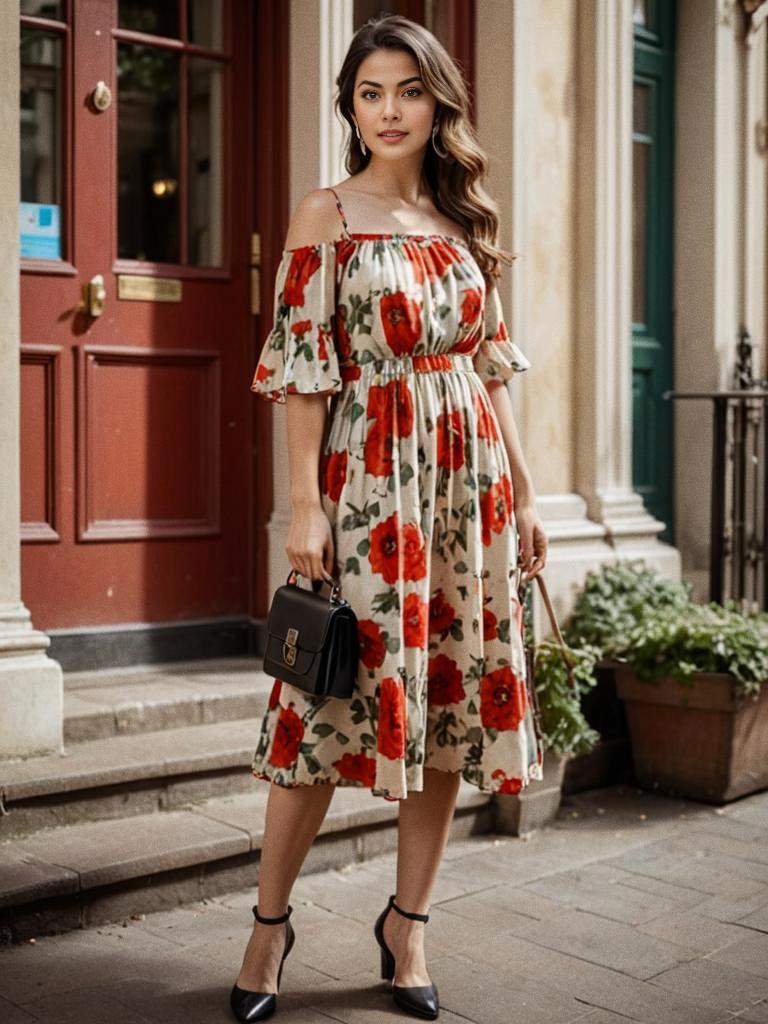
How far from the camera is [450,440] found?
2848 mm

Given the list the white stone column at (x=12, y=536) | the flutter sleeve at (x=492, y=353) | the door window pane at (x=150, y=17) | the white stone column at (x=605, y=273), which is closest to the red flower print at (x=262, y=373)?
the flutter sleeve at (x=492, y=353)

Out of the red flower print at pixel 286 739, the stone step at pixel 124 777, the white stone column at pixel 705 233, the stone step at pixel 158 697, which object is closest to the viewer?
the red flower print at pixel 286 739

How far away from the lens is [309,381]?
2768 mm

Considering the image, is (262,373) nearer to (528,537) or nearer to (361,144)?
(361,144)

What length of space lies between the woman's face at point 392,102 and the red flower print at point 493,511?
0.73 meters

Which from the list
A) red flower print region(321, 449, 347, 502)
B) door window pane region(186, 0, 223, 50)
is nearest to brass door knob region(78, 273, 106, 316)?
door window pane region(186, 0, 223, 50)

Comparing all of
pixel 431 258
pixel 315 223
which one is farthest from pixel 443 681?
pixel 315 223

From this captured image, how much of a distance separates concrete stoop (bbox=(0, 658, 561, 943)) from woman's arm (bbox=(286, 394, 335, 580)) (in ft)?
3.48

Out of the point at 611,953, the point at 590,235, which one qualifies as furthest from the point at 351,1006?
the point at 590,235

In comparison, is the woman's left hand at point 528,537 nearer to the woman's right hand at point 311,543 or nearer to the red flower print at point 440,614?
the red flower print at point 440,614

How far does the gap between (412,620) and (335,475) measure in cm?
34

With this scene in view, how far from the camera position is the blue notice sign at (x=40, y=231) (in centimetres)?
433

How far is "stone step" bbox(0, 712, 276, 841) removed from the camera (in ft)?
11.6

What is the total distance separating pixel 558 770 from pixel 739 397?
1814 mm
